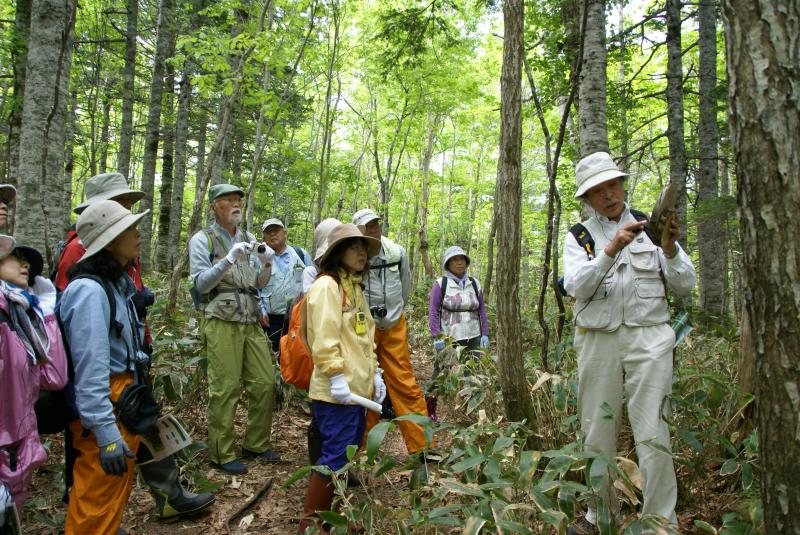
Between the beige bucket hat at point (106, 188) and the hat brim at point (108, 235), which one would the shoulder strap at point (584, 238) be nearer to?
the hat brim at point (108, 235)

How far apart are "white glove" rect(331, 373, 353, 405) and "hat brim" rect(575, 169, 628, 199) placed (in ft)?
5.91

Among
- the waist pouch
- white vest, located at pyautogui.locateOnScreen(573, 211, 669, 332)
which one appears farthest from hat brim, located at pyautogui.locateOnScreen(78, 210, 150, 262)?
white vest, located at pyautogui.locateOnScreen(573, 211, 669, 332)

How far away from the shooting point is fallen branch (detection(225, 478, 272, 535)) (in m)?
3.44

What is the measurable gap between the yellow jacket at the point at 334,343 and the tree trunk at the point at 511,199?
3.73ft

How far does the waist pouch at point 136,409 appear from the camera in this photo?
9.00 ft

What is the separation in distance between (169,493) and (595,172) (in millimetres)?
3543

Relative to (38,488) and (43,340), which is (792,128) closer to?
(43,340)

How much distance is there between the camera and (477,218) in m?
30.4

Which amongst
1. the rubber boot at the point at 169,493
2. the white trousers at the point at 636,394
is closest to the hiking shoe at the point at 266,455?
the rubber boot at the point at 169,493

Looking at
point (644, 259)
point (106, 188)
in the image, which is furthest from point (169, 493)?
point (644, 259)

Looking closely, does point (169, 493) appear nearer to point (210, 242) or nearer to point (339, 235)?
point (210, 242)

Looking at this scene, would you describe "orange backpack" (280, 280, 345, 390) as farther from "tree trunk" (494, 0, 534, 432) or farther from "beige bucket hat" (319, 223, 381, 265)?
"tree trunk" (494, 0, 534, 432)

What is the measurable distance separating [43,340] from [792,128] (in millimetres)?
3191

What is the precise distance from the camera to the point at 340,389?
2949 mm
